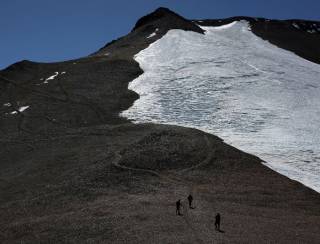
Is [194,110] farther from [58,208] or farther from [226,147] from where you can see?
[58,208]

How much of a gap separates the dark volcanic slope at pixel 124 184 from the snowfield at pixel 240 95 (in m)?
3.80

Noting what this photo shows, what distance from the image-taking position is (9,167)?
49875mm

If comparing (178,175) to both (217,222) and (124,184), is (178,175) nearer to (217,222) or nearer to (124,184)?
(124,184)

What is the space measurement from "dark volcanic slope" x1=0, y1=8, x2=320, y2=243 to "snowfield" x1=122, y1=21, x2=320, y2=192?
12.5 ft

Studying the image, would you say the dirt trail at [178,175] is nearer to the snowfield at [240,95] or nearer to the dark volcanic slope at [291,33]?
the snowfield at [240,95]

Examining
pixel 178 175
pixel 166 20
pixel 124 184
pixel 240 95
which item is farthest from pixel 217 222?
pixel 166 20

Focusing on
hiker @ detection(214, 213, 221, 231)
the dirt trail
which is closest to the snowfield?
the dirt trail

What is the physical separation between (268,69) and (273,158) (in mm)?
39914

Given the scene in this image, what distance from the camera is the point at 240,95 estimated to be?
73.6m

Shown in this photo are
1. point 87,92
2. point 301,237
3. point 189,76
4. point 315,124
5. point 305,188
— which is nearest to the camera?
point 301,237

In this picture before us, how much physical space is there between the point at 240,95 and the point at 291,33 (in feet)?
220

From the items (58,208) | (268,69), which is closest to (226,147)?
(58,208)

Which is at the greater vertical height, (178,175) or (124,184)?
(124,184)

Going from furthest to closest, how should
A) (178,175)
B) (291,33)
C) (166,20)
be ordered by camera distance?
(291,33) → (166,20) → (178,175)
